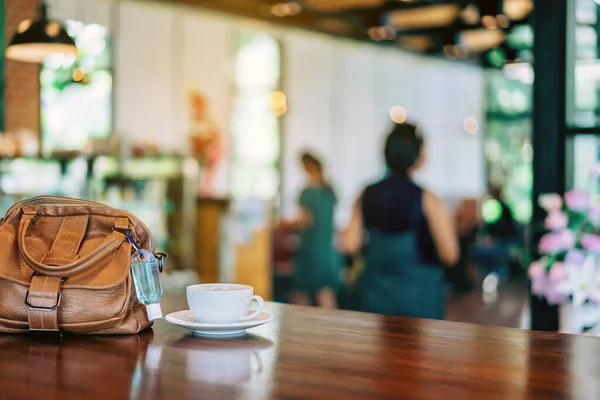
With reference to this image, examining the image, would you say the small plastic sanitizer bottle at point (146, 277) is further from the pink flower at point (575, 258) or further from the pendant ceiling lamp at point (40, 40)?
the pendant ceiling lamp at point (40, 40)

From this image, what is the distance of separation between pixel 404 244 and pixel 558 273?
4.08 ft

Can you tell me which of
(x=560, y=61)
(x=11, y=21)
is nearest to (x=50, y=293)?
(x=560, y=61)

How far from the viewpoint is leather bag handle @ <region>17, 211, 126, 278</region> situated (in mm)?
1375

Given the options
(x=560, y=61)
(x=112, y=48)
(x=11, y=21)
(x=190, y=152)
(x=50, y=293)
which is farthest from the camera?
(x=190, y=152)

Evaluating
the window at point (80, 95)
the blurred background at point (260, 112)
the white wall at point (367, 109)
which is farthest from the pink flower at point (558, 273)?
the white wall at point (367, 109)

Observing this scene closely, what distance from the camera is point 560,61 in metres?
2.91

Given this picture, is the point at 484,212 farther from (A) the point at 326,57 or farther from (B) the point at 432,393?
(B) the point at 432,393

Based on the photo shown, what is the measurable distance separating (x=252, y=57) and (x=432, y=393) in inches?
349

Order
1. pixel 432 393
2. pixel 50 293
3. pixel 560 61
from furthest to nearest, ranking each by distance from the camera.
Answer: pixel 560 61, pixel 50 293, pixel 432 393

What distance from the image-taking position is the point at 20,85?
13.9 feet

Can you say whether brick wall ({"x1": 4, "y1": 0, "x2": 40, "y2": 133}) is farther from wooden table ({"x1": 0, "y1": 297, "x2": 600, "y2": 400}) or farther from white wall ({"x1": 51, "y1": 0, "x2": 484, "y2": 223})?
wooden table ({"x1": 0, "y1": 297, "x2": 600, "y2": 400})

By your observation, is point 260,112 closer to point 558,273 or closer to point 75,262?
point 558,273

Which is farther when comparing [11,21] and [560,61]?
[11,21]

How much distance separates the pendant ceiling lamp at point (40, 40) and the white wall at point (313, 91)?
1821mm
